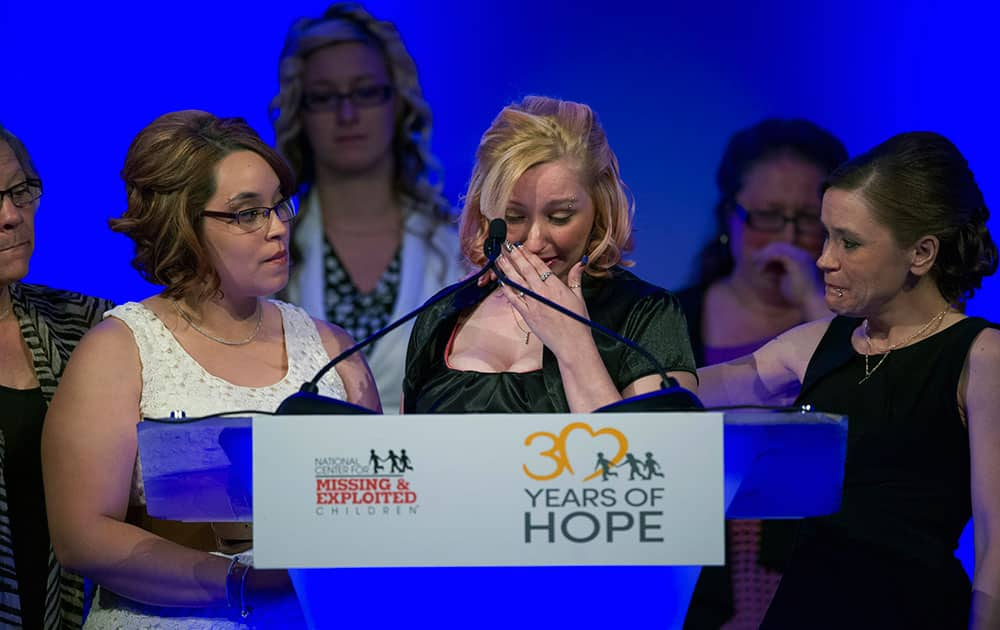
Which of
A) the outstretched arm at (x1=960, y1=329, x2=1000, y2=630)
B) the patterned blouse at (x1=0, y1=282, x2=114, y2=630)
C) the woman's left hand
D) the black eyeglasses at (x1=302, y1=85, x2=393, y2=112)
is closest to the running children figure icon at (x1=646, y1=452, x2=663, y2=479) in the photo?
the woman's left hand

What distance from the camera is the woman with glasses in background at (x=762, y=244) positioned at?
12.0 feet

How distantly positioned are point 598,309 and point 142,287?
2.19 metres

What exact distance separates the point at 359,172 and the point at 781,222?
1341mm

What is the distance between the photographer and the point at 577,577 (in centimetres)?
137

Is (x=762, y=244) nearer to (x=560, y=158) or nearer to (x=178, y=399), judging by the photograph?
(x=560, y=158)

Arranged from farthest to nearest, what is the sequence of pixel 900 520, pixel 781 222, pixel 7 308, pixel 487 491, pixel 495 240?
pixel 781 222 → pixel 7 308 → pixel 900 520 → pixel 495 240 → pixel 487 491

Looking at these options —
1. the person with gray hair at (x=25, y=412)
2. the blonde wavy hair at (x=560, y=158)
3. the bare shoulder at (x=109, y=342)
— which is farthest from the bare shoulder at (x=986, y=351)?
the person with gray hair at (x=25, y=412)

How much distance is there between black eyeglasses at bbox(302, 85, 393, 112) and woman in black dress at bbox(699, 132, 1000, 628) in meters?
Result: 1.87

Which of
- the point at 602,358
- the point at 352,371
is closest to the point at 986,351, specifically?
the point at 602,358

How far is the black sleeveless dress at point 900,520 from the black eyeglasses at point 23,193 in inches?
63.6

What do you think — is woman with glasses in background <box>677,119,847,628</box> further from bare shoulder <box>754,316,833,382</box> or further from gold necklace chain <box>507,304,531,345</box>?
gold necklace chain <box>507,304,531,345</box>

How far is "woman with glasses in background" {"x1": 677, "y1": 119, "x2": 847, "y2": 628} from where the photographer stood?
3.65 metres

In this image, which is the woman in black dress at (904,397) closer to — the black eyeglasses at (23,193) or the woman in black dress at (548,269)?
the woman in black dress at (548,269)

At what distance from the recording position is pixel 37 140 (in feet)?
12.4
